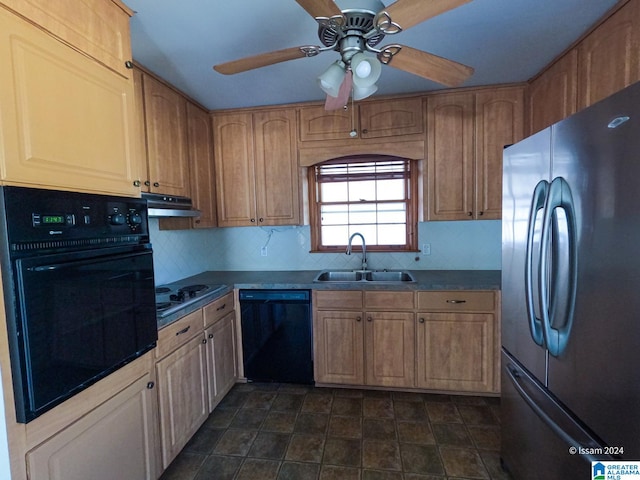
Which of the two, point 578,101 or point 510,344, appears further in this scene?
point 578,101

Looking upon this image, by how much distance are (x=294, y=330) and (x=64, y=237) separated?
1.76 metres

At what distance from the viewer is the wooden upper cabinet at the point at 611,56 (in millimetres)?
1447

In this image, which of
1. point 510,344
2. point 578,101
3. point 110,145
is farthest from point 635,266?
point 110,145

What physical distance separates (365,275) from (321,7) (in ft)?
6.91

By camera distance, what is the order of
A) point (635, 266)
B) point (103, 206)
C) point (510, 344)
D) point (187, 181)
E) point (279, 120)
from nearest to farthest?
point (635, 266) < point (103, 206) < point (510, 344) < point (187, 181) < point (279, 120)

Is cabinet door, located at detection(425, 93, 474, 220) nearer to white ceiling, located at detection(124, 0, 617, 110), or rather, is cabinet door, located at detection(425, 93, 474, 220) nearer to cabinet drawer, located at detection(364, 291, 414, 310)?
white ceiling, located at detection(124, 0, 617, 110)

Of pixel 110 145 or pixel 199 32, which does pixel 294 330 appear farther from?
pixel 199 32

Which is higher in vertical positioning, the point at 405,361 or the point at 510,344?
the point at 510,344

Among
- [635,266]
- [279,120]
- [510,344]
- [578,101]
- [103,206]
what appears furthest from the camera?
[279,120]

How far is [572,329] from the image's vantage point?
109 centimetres

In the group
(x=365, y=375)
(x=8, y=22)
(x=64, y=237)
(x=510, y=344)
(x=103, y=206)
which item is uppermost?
(x=8, y=22)

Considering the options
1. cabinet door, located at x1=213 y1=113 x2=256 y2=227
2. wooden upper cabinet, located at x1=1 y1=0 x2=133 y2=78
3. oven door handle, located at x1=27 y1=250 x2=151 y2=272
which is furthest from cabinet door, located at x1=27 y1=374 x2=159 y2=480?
cabinet door, located at x1=213 y1=113 x2=256 y2=227

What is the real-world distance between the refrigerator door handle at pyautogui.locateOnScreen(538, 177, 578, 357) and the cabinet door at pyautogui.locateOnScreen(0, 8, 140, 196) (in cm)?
176

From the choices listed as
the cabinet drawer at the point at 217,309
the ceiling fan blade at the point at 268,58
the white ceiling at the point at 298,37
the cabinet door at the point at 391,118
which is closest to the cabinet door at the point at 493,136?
the white ceiling at the point at 298,37
